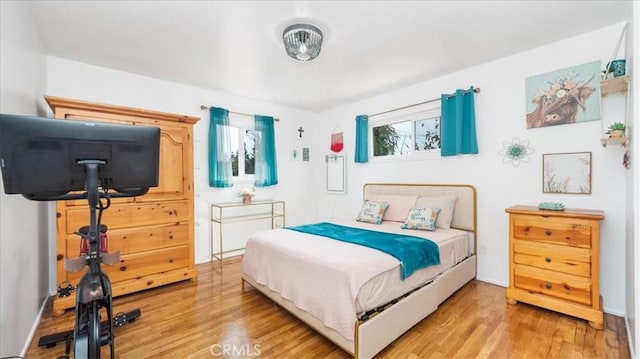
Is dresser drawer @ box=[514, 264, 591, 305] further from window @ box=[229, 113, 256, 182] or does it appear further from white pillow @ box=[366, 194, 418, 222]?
window @ box=[229, 113, 256, 182]

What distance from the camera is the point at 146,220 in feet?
9.75

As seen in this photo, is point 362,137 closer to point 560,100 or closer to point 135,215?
point 560,100

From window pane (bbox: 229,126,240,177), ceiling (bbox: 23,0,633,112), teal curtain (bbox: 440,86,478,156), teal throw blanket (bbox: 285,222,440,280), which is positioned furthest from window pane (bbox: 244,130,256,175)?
teal curtain (bbox: 440,86,478,156)

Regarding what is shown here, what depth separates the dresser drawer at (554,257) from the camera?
225 centimetres

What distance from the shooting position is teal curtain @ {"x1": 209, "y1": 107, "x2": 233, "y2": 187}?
397 centimetres

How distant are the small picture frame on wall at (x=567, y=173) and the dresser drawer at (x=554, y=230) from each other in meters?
0.48

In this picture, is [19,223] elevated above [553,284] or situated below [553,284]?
above

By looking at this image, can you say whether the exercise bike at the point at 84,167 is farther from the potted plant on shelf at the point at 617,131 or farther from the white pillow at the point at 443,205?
the potted plant on shelf at the point at 617,131

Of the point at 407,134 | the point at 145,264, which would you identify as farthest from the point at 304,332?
the point at 407,134

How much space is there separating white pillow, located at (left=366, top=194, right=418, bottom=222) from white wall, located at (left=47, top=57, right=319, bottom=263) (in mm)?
1846

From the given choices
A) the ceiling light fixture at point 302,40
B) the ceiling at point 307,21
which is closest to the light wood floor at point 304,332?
the ceiling light fixture at point 302,40

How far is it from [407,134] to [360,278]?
9.06 ft

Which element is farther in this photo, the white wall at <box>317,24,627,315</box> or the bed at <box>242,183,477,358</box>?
the white wall at <box>317,24,627,315</box>

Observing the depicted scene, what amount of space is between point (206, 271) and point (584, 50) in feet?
15.5
